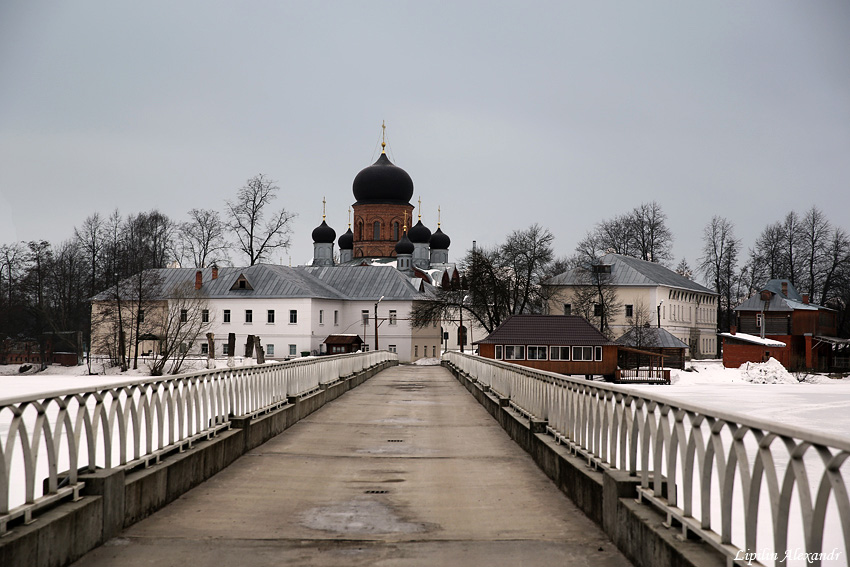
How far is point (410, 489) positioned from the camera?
9602mm

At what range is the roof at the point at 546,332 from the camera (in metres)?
55.9

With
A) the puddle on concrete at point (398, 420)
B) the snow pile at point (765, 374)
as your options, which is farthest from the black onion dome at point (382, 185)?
the puddle on concrete at point (398, 420)

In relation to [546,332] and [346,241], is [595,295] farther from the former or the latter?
[346,241]

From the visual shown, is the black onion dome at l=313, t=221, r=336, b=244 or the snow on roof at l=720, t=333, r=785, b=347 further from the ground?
the black onion dome at l=313, t=221, r=336, b=244

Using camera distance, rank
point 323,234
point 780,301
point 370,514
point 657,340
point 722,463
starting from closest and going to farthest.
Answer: point 722,463
point 370,514
point 657,340
point 780,301
point 323,234

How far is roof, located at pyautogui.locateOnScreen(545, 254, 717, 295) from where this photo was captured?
82.2 m

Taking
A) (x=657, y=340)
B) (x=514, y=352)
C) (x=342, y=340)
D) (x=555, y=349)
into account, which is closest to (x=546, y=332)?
(x=555, y=349)

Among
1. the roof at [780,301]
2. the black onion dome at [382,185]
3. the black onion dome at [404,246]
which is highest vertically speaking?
the black onion dome at [382,185]

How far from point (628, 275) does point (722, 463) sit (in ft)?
263

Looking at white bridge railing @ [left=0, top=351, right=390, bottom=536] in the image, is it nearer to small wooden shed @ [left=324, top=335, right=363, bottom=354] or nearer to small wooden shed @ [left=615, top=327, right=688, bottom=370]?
small wooden shed @ [left=615, top=327, right=688, bottom=370]

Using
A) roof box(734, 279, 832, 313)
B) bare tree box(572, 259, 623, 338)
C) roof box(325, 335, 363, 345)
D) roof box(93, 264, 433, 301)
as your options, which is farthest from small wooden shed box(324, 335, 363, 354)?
roof box(734, 279, 832, 313)

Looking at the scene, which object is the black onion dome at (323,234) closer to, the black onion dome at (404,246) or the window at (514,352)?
the black onion dome at (404,246)

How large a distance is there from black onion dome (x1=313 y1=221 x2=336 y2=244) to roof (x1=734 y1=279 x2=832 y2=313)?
60.1 meters

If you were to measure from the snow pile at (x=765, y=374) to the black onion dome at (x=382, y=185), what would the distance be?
66.6 metres
